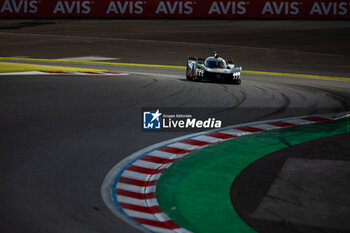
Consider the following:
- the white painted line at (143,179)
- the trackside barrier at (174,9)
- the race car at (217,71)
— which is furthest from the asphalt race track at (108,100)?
the trackside barrier at (174,9)

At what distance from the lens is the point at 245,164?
8.84 meters

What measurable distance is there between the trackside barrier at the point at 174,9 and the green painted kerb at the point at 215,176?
26875 millimetres

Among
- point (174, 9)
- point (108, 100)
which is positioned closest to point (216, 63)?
point (108, 100)

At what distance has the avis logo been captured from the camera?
11478mm

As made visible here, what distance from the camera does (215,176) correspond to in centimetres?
819

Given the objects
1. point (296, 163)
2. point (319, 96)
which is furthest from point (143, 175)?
point (319, 96)

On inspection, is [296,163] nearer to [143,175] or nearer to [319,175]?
[319,175]

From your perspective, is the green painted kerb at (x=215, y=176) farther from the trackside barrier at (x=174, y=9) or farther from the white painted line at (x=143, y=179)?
the trackside barrier at (x=174, y=9)

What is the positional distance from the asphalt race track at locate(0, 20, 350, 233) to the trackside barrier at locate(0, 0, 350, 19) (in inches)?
49.5

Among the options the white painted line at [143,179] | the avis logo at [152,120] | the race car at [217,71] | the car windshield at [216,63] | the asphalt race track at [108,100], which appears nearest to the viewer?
the white painted line at [143,179]

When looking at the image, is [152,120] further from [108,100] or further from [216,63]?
[216,63]

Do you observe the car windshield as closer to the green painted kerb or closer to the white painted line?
the green painted kerb

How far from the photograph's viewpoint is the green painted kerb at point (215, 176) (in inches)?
251

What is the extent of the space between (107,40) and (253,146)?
28123 millimetres
